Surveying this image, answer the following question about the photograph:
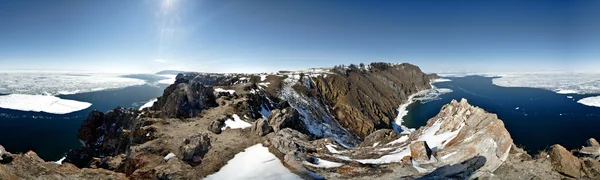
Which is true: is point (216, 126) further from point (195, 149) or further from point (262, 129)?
point (195, 149)

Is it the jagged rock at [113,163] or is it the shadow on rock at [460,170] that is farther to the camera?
the jagged rock at [113,163]

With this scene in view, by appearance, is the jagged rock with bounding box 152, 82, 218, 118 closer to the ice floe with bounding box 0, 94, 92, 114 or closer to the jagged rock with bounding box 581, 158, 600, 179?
the jagged rock with bounding box 581, 158, 600, 179

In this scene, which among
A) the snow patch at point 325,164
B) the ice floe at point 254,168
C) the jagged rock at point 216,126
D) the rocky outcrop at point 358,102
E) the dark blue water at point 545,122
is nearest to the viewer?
the ice floe at point 254,168

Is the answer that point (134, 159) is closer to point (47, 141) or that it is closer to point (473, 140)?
point (473, 140)

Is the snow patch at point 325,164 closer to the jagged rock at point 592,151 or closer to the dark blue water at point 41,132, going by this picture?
the jagged rock at point 592,151

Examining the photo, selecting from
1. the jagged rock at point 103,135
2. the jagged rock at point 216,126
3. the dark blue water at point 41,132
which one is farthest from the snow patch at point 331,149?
the dark blue water at point 41,132

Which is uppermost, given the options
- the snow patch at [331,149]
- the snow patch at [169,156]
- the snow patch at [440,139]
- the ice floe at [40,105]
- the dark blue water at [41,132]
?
the snow patch at [440,139]
